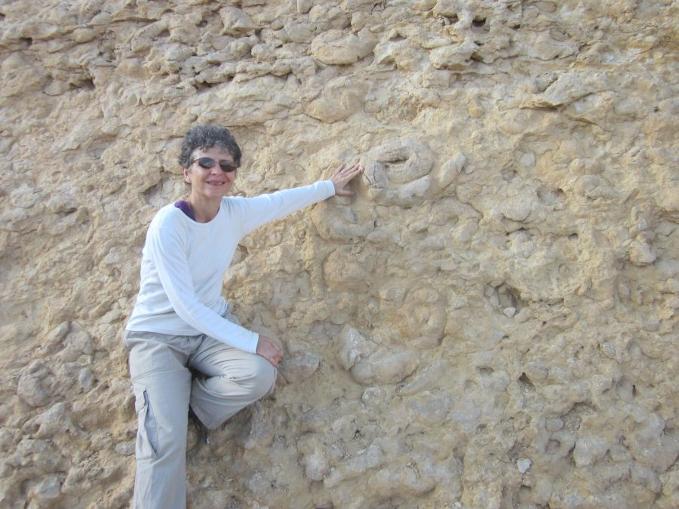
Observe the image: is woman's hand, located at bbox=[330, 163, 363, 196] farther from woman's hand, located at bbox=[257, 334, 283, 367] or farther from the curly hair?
woman's hand, located at bbox=[257, 334, 283, 367]

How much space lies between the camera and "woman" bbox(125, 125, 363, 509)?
2.18m

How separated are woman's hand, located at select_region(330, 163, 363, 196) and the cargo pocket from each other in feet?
3.96

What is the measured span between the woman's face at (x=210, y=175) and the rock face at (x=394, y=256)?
0.51 meters

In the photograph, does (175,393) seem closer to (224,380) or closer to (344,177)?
(224,380)

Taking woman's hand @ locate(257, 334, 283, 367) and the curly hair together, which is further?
the curly hair

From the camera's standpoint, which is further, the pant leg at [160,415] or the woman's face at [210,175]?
the woman's face at [210,175]

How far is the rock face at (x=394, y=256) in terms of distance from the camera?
2.41 m

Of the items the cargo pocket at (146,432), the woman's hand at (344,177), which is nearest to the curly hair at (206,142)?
the woman's hand at (344,177)

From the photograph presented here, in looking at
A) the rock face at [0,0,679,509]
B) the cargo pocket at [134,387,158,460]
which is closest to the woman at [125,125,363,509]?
the cargo pocket at [134,387,158,460]

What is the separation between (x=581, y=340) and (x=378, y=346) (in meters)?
0.84

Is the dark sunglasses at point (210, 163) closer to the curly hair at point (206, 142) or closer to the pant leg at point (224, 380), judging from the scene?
the curly hair at point (206, 142)

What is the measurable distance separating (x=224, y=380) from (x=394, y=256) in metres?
0.94


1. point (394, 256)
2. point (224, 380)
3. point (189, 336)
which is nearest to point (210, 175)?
point (189, 336)

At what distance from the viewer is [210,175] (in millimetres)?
2355
